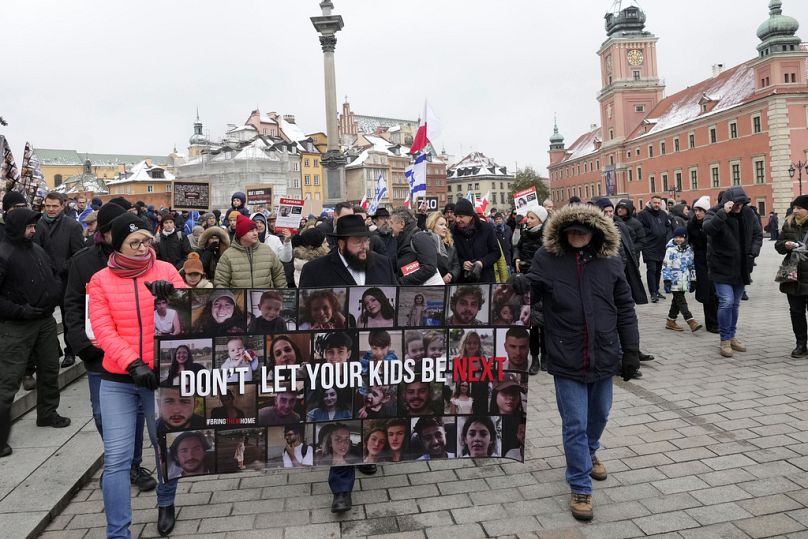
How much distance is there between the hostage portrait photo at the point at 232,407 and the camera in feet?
13.4

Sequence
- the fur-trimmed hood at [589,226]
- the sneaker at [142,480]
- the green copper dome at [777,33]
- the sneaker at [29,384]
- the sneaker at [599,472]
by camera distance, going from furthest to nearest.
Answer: the green copper dome at [777,33] → the sneaker at [29,384] → the sneaker at [142,480] → the sneaker at [599,472] → the fur-trimmed hood at [589,226]

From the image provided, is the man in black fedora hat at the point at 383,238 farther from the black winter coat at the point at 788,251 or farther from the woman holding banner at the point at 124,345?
the black winter coat at the point at 788,251

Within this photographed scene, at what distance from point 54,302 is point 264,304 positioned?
302cm

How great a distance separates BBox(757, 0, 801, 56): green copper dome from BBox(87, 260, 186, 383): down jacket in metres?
68.2

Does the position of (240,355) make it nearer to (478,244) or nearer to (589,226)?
(589,226)

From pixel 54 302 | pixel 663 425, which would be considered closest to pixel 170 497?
pixel 54 302

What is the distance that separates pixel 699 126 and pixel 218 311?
72.7 meters

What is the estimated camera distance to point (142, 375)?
3.63 m

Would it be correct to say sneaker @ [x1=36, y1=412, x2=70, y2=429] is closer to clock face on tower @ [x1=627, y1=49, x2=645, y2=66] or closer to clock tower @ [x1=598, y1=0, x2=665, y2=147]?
clock tower @ [x1=598, y1=0, x2=665, y2=147]

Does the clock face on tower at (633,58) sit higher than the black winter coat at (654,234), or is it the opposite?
the clock face on tower at (633,58)

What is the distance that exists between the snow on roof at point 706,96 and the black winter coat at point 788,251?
196 ft

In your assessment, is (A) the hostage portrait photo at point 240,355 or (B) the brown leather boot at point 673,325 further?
(B) the brown leather boot at point 673,325

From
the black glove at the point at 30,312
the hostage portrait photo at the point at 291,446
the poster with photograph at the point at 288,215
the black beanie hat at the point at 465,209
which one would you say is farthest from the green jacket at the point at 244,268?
the poster with photograph at the point at 288,215

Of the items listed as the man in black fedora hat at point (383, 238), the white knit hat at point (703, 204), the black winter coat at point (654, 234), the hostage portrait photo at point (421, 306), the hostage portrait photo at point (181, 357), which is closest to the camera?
the hostage portrait photo at point (181, 357)
